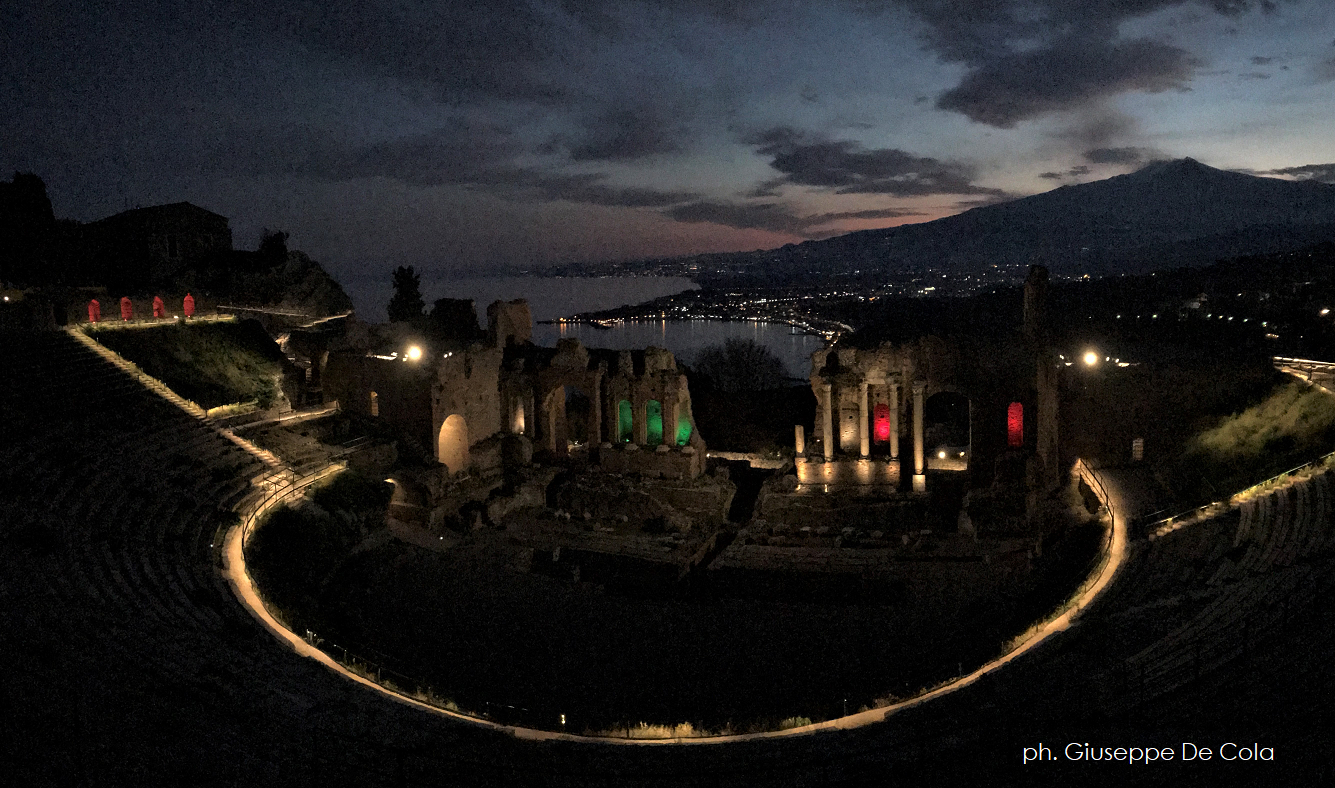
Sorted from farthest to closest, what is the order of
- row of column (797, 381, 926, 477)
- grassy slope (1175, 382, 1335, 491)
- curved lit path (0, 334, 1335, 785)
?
row of column (797, 381, 926, 477) → grassy slope (1175, 382, 1335, 491) → curved lit path (0, 334, 1335, 785)

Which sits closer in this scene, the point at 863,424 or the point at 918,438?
the point at 918,438

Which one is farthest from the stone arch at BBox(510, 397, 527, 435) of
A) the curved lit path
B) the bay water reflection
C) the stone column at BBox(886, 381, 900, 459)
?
the bay water reflection

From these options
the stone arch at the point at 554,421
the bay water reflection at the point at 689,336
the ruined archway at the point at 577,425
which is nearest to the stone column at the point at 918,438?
the stone arch at the point at 554,421

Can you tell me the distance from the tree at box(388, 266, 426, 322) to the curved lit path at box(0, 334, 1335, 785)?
39145mm

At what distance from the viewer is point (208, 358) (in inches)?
1388

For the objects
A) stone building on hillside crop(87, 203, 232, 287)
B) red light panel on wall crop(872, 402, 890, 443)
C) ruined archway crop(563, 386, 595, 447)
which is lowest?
ruined archway crop(563, 386, 595, 447)

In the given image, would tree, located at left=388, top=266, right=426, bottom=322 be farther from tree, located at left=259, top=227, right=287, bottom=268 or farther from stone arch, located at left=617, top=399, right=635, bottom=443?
stone arch, located at left=617, top=399, right=635, bottom=443

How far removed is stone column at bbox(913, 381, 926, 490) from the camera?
30.1 m

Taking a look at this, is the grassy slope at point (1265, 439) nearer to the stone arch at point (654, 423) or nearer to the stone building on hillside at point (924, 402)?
the stone building on hillside at point (924, 402)

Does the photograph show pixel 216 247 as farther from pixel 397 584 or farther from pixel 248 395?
pixel 397 584

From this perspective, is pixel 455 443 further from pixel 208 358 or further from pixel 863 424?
pixel 863 424

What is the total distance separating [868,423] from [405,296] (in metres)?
38.7

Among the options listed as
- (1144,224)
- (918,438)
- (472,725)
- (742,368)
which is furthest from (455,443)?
(1144,224)

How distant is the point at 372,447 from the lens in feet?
100
